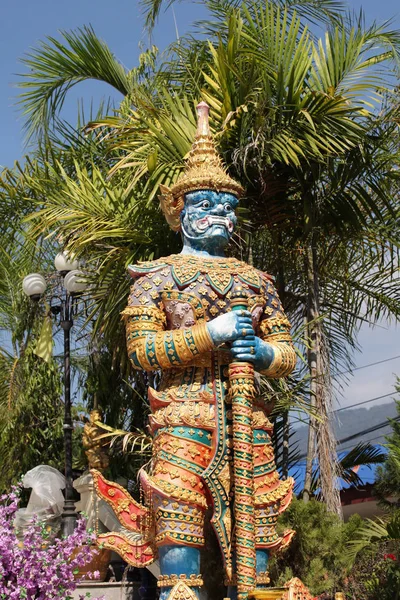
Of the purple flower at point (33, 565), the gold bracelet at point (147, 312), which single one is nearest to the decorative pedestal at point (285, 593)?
the purple flower at point (33, 565)

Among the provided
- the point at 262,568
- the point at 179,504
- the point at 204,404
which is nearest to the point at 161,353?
the point at 204,404

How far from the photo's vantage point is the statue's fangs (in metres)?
5.36

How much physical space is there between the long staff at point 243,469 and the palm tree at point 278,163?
1.98 m

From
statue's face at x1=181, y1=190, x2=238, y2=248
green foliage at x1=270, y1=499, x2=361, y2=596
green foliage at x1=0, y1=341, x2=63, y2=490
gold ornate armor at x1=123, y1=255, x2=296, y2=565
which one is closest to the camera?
gold ornate armor at x1=123, y1=255, x2=296, y2=565

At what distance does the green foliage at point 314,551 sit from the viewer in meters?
6.54

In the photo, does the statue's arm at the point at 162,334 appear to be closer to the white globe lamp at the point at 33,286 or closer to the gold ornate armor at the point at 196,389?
the gold ornate armor at the point at 196,389

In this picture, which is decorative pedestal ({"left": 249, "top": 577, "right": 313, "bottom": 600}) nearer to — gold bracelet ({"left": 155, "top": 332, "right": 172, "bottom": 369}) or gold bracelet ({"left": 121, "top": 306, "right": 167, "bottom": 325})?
gold bracelet ({"left": 155, "top": 332, "right": 172, "bottom": 369})

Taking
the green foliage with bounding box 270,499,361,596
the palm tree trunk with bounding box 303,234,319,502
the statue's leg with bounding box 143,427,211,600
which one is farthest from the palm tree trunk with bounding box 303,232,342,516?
the statue's leg with bounding box 143,427,211,600

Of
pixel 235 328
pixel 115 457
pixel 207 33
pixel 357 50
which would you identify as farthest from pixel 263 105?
pixel 115 457

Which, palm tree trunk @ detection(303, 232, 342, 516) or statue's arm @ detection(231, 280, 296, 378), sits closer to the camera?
statue's arm @ detection(231, 280, 296, 378)

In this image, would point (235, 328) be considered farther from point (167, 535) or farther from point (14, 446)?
point (14, 446)

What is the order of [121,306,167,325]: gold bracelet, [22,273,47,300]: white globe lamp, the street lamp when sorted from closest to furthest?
[121,306,167,325]: gold bracelet < the street lamp < [22,273,47,300]: white globe lamp

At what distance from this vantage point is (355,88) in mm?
7543

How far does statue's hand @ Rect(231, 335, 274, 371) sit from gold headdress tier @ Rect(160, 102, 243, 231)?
1152mm
